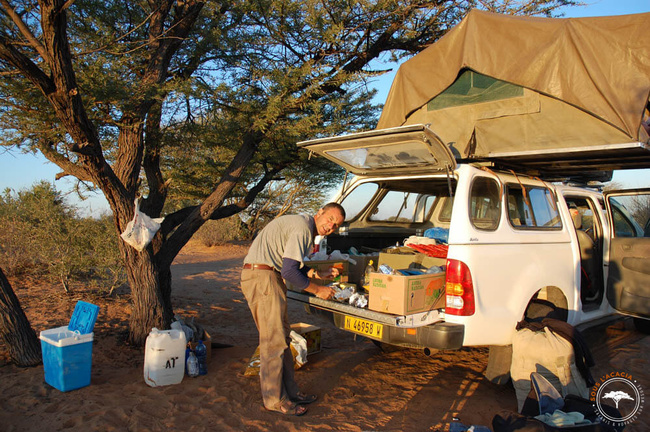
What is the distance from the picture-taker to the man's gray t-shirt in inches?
151

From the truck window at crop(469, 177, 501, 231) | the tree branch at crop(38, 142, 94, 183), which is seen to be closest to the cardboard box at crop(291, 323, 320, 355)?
the truck window at crop(469, 177, 501, 231)

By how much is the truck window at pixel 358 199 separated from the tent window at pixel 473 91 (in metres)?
1.25

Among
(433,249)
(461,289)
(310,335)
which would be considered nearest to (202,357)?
(310,335)

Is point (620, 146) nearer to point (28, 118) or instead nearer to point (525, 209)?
point (525, 209)

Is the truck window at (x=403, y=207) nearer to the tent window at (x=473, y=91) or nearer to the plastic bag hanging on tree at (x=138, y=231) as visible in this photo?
the tent window at (x=473, y=91)

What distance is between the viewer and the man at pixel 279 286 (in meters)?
3.80

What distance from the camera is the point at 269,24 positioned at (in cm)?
736

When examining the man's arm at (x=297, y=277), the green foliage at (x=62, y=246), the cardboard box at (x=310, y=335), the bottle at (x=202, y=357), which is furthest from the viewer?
the green foliage at (x=62, y=246)

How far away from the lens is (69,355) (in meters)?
4.12

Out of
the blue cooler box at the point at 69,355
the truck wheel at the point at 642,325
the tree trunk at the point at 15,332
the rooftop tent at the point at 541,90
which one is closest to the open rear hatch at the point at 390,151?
the rooftop tent at the point at 541,90

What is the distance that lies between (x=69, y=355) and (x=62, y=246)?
13.9ft

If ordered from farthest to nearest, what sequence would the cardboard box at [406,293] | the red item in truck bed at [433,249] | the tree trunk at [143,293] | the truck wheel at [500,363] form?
the tree trunk at [143,293], the red item in truck bed at [433,249], the truck wheel at [500,363], the cardboard box at [406,293]

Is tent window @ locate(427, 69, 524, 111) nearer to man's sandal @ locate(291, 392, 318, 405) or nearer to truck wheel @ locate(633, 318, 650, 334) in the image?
man's sandal @ locate(291, 392, 318, 405)

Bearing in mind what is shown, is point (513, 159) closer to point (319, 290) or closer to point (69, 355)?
point (319, 290)
